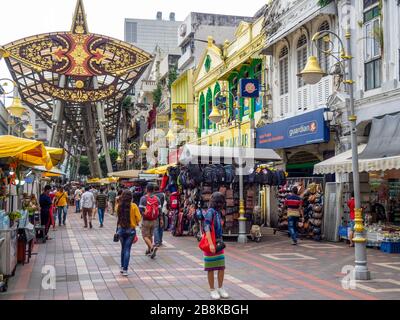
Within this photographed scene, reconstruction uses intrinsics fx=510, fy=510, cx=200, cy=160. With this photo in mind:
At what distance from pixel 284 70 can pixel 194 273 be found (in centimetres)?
1300

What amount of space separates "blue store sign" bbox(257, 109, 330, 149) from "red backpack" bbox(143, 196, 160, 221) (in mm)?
7214

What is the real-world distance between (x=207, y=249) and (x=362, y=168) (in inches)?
257

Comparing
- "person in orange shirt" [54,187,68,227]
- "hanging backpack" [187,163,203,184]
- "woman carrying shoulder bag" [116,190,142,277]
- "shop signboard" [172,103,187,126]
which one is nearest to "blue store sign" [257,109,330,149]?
"hanging backpack" [187,163,203,184]

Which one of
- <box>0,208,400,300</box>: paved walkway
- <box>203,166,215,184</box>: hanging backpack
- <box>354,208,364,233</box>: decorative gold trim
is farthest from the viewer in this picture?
<box>203,166,215,184</box>: hanging backpack

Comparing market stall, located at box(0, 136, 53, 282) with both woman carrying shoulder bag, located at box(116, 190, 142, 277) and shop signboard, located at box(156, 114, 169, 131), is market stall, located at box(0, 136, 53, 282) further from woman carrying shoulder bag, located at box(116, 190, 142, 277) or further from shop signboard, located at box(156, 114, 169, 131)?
shop signboard, located at box(156, 114, 169, 131)

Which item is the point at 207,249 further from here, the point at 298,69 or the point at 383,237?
the point at 298,69

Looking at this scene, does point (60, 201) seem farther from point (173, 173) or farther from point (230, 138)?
point (230, 138)

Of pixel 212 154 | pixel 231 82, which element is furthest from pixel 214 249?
pixel 231 82

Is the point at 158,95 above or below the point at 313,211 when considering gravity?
above

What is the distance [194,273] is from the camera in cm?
988

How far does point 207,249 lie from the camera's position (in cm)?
747

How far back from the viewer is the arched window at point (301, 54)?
19.1 meters

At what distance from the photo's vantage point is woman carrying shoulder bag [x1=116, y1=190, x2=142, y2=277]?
954 centimetres
